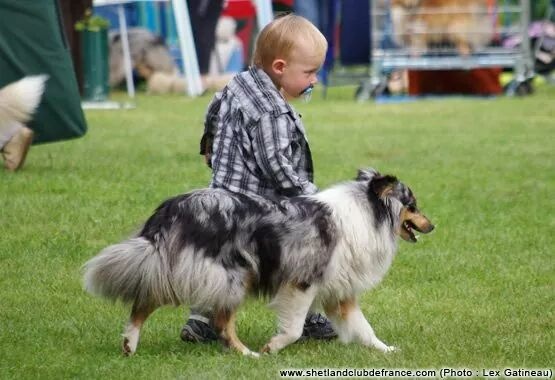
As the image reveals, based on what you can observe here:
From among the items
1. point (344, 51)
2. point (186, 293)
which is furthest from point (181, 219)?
point (344, 51)

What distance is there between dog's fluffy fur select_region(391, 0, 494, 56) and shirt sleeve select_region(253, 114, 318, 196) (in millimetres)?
13587

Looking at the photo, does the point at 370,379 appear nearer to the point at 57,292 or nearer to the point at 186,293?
the point at 186,293

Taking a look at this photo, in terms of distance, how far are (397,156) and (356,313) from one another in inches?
283

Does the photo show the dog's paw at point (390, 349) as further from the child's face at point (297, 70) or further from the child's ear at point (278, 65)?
the child's ear at point (278, 65)

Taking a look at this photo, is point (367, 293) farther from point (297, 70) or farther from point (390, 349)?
point (297, 70)

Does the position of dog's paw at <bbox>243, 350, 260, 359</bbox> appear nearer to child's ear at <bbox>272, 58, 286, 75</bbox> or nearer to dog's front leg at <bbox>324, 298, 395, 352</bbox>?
dog's front leg at <bbox>324, 298, 395, 352</bbox>

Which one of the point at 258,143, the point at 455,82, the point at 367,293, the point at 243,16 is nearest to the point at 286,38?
the point at 258,143

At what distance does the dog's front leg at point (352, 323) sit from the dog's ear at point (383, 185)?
20.5 inches

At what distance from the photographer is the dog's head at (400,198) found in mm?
5648

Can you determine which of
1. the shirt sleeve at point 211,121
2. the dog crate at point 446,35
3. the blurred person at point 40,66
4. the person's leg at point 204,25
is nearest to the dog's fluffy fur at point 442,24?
the dog crate at point 446,35

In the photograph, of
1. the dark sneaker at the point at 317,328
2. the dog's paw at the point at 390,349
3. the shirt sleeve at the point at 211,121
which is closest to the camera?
the dog's paw at the point at 390,349

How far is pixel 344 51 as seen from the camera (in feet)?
74.9

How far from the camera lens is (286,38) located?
5875mm

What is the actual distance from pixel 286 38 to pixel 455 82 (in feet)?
51.0
